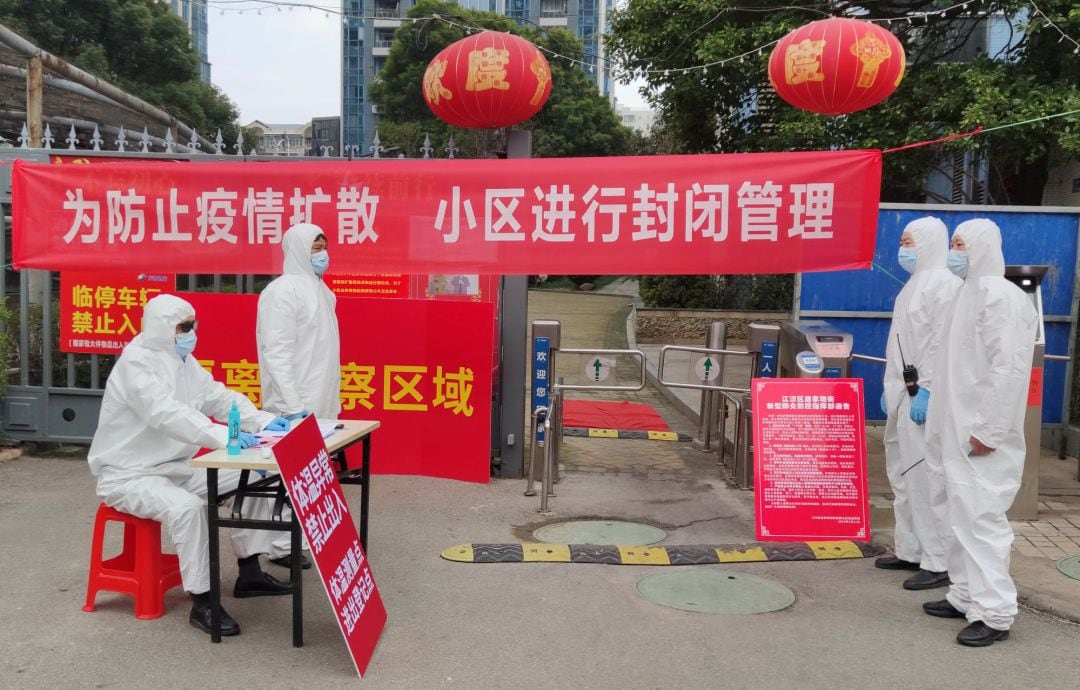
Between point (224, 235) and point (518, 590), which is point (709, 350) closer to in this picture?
point (518, 590)

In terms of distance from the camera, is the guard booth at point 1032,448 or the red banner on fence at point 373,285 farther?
the red banner on fence at point 373,285

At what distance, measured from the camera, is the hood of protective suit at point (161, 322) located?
14.5ft

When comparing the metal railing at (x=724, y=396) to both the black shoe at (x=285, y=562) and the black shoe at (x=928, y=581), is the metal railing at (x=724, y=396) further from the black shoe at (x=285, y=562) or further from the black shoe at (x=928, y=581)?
the black shoe at (x=285, y=562)

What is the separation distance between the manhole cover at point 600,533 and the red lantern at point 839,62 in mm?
3463

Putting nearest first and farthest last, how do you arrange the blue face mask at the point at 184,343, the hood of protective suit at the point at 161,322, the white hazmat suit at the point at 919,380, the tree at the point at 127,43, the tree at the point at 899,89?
1. the hood of protective suit at the point at 161,322
2. the blue face mask at the point at 184,343
3. the white hazmat suit at the point at 919,380
4. the tree at the point at 899,89
5. the tree at the point at 127,43

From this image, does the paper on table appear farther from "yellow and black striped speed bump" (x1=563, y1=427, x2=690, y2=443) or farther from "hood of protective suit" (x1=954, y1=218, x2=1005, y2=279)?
"yellow and black striped speed bump" (x1=563, y1=427, x2=690, y2=443)

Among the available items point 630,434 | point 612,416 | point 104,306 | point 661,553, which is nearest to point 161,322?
point 661,553

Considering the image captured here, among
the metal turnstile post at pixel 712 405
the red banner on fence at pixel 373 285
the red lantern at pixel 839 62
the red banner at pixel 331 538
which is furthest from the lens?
the metal turnstile post at pixel 712 405

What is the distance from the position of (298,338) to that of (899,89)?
8311 millimetres

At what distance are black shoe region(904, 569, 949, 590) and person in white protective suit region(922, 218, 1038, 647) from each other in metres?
0.43

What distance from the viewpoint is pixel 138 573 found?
452 centimetres

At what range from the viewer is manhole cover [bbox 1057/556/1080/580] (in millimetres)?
5199

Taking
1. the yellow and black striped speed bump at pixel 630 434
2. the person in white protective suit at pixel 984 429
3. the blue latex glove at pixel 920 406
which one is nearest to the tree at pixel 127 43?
the yellow and black striped speed bump at pixel 630 434

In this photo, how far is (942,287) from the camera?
5172mm
